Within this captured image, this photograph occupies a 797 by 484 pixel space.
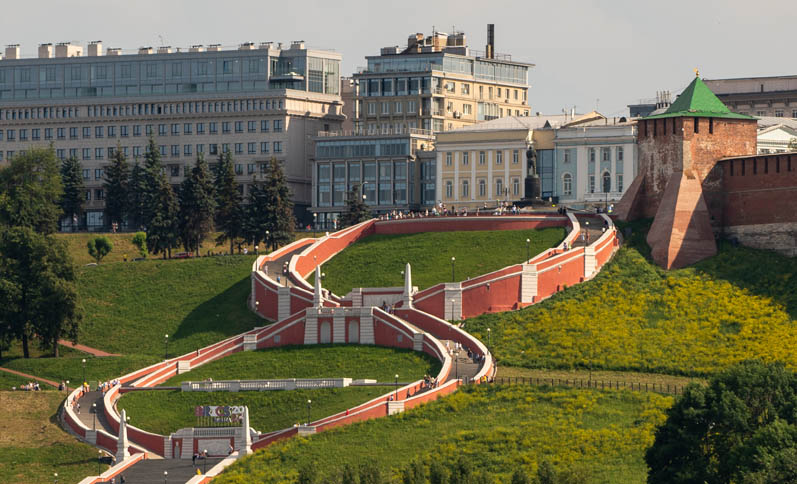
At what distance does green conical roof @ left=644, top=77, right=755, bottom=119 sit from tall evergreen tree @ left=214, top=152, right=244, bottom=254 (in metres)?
31.3

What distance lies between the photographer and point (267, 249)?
133750 millimetres

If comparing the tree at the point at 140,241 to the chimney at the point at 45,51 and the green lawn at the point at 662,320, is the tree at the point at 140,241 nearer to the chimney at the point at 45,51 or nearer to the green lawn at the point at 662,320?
the chimney at the point at 45,51

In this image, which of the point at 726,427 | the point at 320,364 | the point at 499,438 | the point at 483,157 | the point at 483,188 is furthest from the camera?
the point at 483,157

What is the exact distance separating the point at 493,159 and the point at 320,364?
42138mm

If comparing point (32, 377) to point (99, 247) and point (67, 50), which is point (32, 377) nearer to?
point (99, 247)

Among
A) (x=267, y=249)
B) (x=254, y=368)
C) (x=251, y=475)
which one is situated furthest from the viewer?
(x=267, y=249)

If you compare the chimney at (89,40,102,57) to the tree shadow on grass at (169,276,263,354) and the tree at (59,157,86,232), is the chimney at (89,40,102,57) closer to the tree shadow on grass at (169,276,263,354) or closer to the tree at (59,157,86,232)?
the tree at (59,157,86,232)

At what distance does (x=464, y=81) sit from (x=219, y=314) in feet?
154

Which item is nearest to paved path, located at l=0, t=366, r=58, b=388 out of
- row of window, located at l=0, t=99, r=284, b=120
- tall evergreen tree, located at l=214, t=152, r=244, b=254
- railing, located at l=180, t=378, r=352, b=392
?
railing, located at l=180, t=378, r=352, b=392

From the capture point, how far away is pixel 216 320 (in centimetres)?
11462

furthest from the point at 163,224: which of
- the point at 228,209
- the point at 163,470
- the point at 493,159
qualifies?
the point at 163,470

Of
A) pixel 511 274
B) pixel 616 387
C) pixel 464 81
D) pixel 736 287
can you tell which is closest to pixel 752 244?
pixel 736 287

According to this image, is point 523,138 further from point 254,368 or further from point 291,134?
point 254,368

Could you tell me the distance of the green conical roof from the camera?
4493 inches
